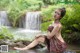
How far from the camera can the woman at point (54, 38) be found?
8492mm

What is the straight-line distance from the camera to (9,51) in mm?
8461

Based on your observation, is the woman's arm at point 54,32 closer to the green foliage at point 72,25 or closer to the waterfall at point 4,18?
the green foliage at point 72,25

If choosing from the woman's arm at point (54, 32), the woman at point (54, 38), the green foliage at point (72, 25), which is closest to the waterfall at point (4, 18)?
the green foliage at point (72, 25)

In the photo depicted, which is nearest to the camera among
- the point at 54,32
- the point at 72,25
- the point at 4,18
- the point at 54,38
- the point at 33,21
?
the point at 54,32

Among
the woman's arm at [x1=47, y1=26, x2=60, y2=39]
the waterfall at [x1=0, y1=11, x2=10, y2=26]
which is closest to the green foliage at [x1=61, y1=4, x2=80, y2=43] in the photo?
the woman's arm at [x1=47, y1=26, x2=60, y2=39]

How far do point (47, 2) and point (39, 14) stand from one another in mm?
4596

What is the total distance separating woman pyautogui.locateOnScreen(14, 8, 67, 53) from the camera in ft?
27.9

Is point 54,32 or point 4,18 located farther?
point 4,18

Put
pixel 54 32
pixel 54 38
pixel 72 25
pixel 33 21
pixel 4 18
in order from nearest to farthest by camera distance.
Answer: pixel 54 32
pixel 54 38
pixel 72 25
pixel 33 21
pixel 4 18

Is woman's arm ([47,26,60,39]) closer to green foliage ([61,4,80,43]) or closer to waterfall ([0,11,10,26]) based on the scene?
green foliage ([61,4,80,43])

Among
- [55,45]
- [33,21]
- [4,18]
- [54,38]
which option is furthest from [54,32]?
[4,18]

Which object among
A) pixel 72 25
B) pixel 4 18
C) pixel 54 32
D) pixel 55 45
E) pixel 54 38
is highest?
pixel 54 32

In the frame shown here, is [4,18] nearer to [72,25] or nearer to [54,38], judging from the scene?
[72,25]

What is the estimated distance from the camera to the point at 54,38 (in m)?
8.68
